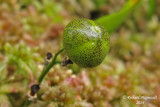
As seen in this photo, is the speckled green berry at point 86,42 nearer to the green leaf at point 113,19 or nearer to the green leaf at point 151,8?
the green leaf at point 113,19

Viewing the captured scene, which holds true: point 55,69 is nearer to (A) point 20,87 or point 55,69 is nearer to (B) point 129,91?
(A) point 20,87

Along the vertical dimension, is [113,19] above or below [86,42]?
above

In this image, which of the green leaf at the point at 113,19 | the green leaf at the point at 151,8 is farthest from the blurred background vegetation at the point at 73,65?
the green leaf at the point at 113,19

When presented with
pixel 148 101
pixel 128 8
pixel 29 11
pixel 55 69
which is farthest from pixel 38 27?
pixel 148 101

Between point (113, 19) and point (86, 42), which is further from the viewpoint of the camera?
point (113, 19)

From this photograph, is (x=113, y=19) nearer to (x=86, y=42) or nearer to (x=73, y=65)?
A: (x=73, y=65)

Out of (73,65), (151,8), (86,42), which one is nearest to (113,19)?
(73,65)

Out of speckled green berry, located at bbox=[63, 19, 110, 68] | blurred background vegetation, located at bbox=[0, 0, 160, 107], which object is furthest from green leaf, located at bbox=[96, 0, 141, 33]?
speckled green berry, located at bbox=[63, 19, 110, 68]
